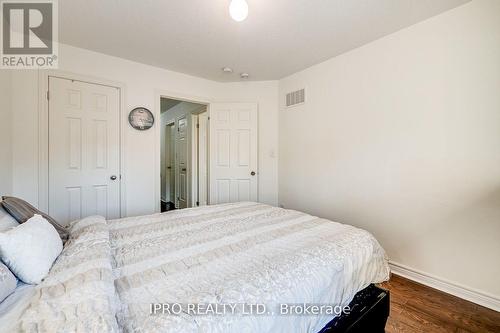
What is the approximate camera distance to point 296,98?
11.0 ft

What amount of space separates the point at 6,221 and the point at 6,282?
1.61 ft

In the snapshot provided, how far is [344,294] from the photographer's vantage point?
1216mm

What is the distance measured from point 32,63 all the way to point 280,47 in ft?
8.78

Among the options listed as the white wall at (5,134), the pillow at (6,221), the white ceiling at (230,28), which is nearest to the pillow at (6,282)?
the pillow at (6,221)

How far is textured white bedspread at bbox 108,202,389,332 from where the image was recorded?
0.83 m

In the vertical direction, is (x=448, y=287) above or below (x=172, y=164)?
below

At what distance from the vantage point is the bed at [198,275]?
72 cm

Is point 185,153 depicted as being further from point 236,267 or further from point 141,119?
point 236,267

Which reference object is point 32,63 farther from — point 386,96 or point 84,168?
point 386,96

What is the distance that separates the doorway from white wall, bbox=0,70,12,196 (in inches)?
71.7

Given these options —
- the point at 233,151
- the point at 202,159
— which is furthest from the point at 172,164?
the point at 233,151

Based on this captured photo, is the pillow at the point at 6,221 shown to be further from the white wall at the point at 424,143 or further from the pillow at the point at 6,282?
the white wall at the point at 424,143

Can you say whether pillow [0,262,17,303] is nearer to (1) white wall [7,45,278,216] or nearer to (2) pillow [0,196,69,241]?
(2) pillow [0,196,69,241]

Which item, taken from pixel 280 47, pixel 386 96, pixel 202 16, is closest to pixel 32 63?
pixel 202 16
